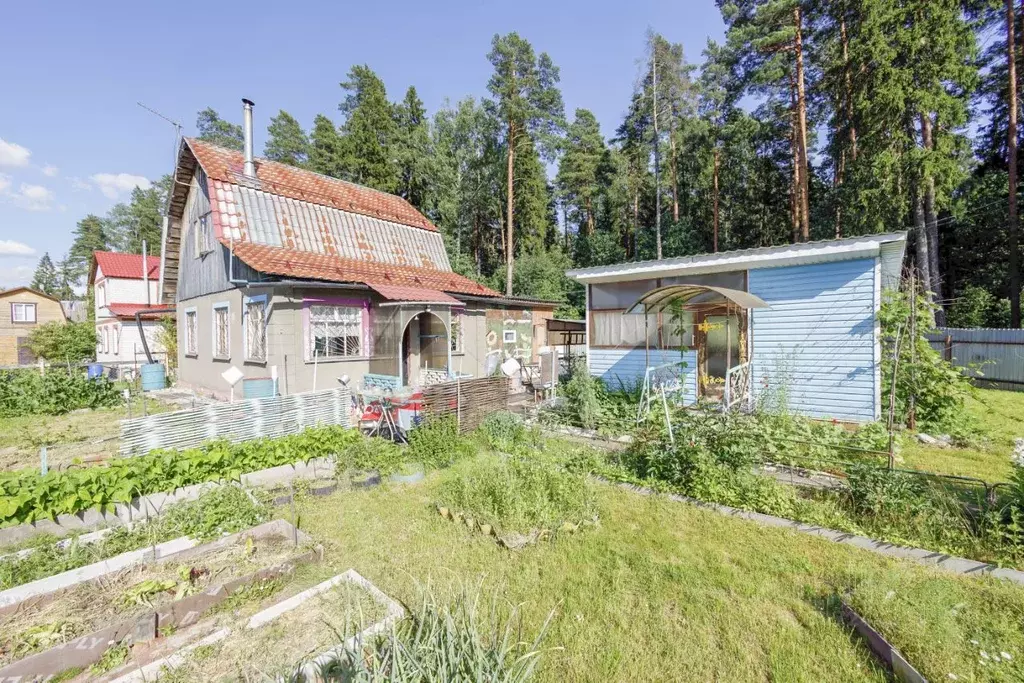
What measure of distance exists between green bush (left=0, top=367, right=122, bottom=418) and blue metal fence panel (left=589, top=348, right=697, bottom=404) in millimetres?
13051

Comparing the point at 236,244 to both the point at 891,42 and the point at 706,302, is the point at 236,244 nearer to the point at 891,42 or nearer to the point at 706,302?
the point at 706,302

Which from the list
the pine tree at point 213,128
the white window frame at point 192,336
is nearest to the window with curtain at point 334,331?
the white window frame at point 192,336

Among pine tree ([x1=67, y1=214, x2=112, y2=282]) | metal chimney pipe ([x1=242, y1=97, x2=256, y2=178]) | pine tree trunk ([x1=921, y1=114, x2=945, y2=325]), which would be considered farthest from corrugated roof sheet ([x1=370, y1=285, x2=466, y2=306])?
pine tree ([x1=67, y1=214, x2=112, y2=282])

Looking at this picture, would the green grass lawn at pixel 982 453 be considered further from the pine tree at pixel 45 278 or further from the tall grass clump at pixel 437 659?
the pine tree at pixel 45 278

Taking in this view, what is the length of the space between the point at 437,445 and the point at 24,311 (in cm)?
4103

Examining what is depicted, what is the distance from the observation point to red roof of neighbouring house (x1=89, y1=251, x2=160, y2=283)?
87.0ft

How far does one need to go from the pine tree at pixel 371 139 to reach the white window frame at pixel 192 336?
19.2 m

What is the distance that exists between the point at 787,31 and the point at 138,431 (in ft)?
82.0

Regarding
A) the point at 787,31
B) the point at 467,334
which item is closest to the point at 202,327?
the point at 467,334

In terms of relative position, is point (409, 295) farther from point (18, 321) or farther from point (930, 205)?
point (18, 321)

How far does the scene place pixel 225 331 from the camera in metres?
12.1

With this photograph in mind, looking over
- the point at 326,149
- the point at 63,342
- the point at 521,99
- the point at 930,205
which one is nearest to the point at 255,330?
the point at 521,99

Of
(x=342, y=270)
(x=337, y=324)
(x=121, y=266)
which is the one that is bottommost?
(x=337, y=324)

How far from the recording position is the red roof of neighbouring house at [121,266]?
2652cm
